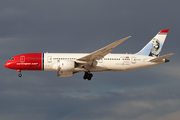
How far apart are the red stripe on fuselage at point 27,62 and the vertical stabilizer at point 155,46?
1673cm

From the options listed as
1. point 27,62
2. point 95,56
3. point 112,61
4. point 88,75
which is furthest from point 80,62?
point 27,62

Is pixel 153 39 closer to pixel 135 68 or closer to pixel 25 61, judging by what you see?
pixel 135 68

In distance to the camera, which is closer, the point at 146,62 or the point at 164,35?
the point at 146,62

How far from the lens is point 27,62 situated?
4866 cm

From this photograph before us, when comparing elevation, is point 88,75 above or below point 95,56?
below

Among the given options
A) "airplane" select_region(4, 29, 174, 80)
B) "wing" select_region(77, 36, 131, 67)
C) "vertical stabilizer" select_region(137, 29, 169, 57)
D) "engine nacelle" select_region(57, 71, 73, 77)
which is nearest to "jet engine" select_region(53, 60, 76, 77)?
"airplane" select_region(4, 29, 174, 80)

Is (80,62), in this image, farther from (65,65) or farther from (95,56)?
(95,56)

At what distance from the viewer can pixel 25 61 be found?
160ft

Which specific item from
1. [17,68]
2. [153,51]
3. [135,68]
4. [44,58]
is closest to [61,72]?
[44,58]

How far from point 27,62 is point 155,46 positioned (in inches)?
863

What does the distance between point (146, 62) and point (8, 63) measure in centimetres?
2216

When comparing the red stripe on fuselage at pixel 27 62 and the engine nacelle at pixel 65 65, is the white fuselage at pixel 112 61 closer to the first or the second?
the red stripe on fuselage at pixel 27 62

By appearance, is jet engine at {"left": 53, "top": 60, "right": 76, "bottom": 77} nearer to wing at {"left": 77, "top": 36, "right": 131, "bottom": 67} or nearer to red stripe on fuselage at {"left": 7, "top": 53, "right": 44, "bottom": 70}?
wing at {"left": 77, "top": 36, "right": 131, "bottom": 67}

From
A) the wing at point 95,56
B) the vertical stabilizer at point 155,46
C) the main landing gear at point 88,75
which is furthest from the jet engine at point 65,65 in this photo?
the vertical stabilizer at point 155,46
